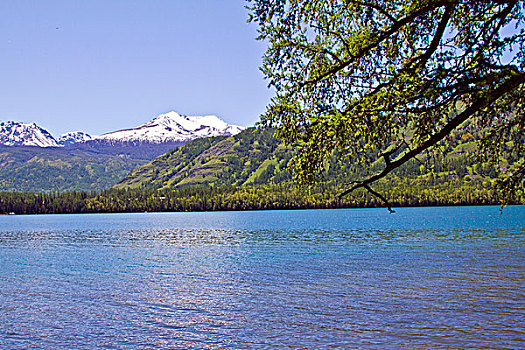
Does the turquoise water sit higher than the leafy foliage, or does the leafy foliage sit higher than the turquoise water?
the leafy foliage

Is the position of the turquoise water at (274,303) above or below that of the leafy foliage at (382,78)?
below

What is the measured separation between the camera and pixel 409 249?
214 ft

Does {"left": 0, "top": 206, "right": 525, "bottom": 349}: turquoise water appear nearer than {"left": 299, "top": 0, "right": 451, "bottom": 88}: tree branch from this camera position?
No

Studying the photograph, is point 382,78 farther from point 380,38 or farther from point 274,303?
point 274,303

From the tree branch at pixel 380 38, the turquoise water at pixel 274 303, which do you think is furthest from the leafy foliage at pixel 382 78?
the turquoise water at pixel 274 303

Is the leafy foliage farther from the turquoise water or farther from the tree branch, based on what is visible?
the turquoise water

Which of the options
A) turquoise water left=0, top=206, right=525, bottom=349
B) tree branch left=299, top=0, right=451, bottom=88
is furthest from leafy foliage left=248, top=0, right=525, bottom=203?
turquoise water left=0, top=206, right=525, bottom=349

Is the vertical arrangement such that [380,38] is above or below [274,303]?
above

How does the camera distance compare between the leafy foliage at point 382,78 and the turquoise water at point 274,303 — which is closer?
the leafy foliage at point 382,78

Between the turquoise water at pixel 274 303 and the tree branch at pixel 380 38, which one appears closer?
the tree branch at pixel 380 38

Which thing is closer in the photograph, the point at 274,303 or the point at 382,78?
the point at 382,78

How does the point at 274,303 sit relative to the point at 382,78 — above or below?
below

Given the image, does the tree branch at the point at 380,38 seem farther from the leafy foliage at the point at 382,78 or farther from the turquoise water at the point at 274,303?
the turquoise water at the point at 274,303

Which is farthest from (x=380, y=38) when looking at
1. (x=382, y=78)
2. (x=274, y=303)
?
(x=274, y=303)
